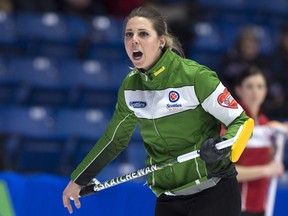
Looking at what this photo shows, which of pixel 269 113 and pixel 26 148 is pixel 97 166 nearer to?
pixel 26 148

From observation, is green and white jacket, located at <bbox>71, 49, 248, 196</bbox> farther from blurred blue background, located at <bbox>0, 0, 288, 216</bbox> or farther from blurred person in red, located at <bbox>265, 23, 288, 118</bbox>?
blurred person in red, located at <bbox>265, 23, 288, 118</bbox>

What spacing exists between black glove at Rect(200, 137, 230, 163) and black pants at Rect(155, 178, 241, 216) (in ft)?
0.96

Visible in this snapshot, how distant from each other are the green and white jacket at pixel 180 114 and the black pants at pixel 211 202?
62mm

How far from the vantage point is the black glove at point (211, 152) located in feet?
11.6

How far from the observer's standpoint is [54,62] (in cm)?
892

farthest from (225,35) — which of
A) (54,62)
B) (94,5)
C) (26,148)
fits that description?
(26,148)

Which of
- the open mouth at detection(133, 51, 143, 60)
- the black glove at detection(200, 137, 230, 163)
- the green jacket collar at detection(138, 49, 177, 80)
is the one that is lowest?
the black glove at detection(200, 137, 230, 163)

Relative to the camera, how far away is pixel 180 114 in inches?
151

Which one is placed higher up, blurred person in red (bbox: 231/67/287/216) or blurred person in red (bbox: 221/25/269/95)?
blurred person in red (bbox: 221/25/269/95)

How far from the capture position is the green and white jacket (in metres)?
3.75

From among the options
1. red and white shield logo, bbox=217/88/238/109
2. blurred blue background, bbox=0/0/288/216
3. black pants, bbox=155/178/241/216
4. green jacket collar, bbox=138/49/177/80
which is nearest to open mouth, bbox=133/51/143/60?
green jacket collar, bbox=138/49/177/80

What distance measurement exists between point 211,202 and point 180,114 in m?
0.45

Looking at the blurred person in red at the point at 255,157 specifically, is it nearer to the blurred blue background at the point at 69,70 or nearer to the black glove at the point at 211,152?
the blurred blue background at the point at 69,70

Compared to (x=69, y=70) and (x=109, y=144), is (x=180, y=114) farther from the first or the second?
(x=69, y=70)
